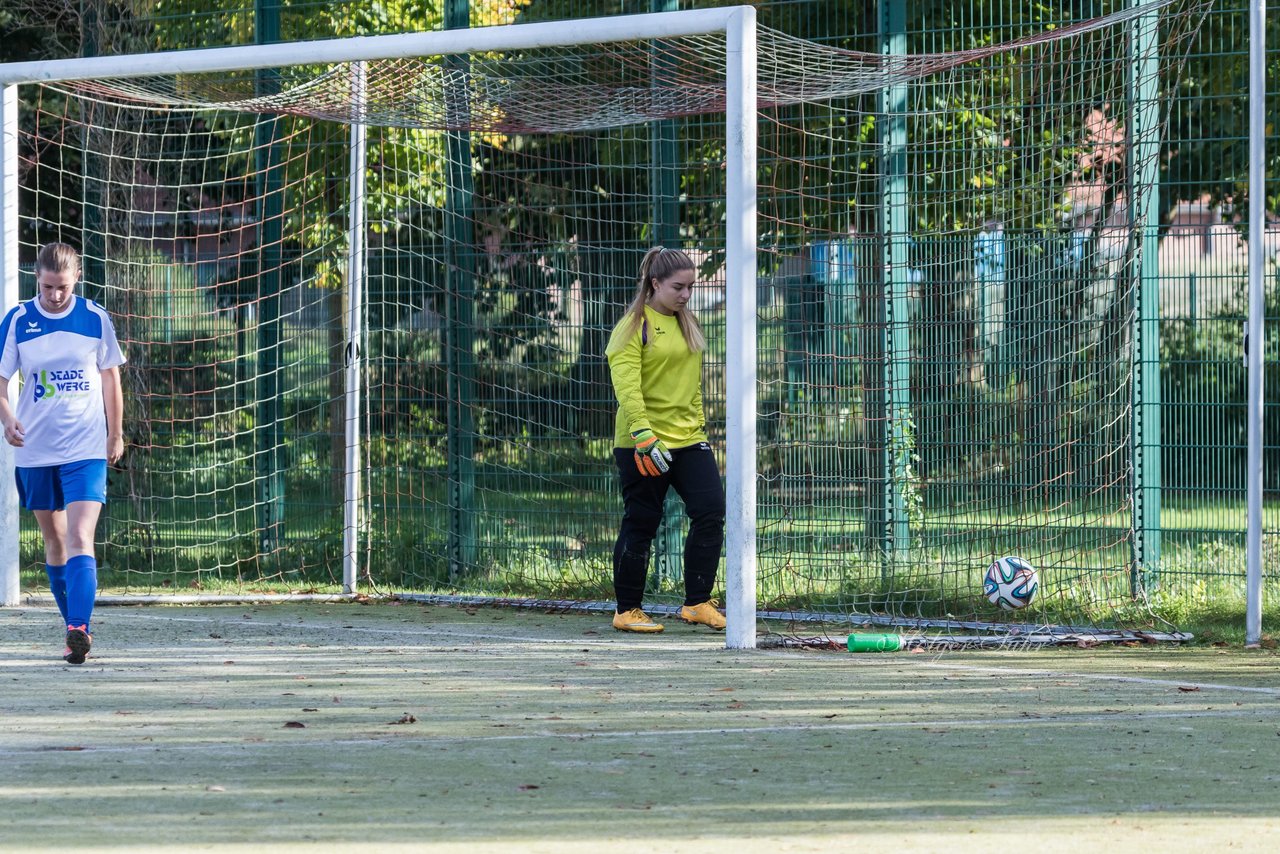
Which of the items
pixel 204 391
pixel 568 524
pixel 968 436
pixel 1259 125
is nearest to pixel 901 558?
pixel 968 436

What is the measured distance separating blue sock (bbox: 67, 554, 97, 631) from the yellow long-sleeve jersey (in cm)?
272

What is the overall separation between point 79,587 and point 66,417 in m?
0.78

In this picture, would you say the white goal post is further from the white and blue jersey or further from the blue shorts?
the blue shorts

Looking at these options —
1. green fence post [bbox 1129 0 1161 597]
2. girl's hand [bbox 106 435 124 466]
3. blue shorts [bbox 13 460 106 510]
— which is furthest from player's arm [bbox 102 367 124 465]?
green fence post [bbox 1129 0 1161 597]

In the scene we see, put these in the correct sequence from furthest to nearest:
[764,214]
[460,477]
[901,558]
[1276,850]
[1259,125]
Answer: [460,477] < [764,214] < [901,558] < [1259,125] < [1276,850]

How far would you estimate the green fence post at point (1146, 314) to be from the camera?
30.9ft

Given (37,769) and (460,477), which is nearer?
(37,769)

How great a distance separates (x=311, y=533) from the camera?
11750 mm

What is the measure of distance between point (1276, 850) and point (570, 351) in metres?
7.07

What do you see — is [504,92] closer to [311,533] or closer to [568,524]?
[568,524]

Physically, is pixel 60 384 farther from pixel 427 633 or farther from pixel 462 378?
pixel 462 378

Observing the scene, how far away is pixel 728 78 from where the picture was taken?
818cm

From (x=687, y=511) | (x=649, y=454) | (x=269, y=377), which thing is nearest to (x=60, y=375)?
(x=649, y=454)

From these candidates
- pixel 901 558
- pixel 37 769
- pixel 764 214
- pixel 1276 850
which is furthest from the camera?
pixel 764 214
